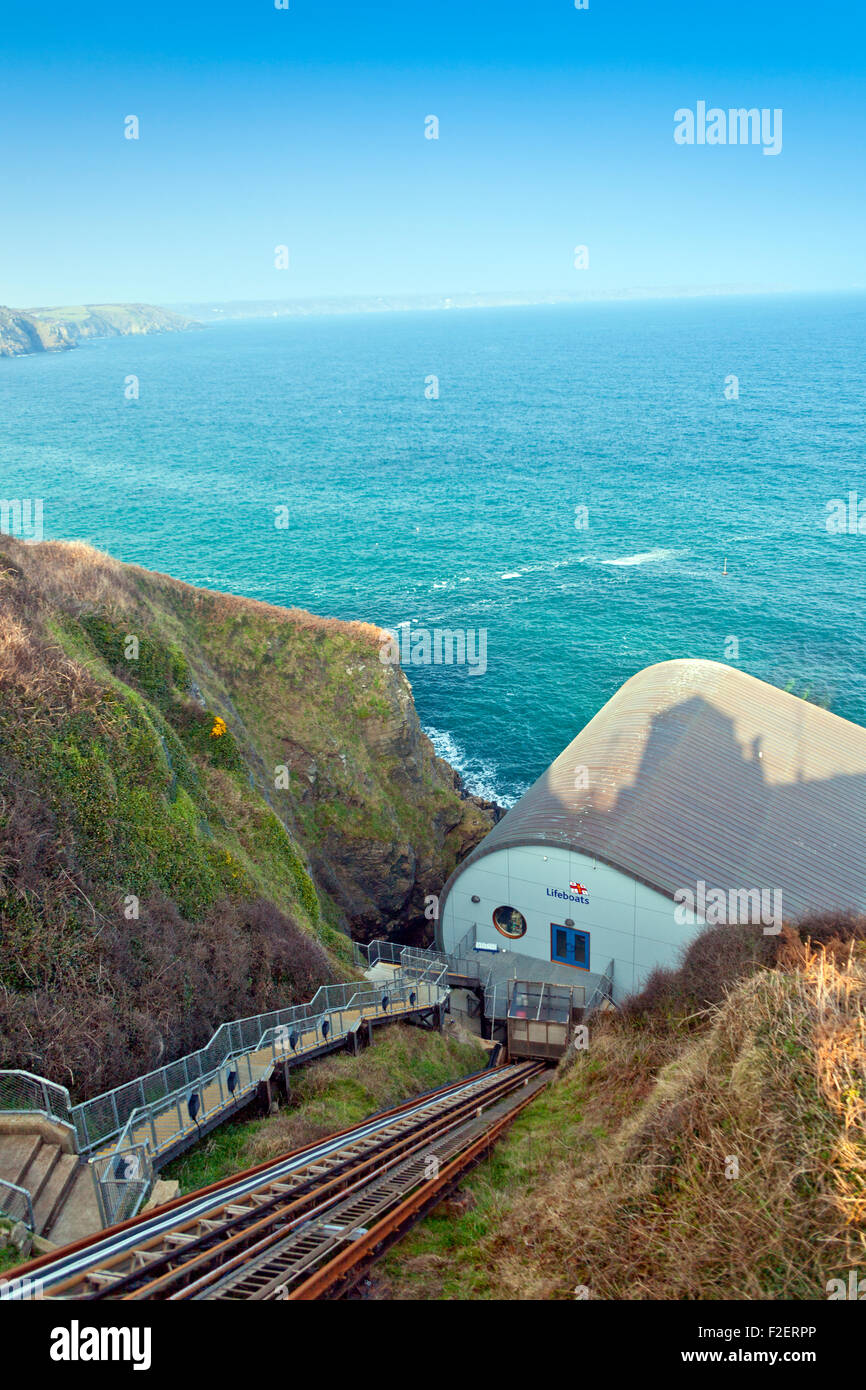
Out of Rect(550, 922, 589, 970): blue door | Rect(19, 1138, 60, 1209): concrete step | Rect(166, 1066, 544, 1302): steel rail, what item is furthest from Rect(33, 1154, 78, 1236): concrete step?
Rect(550, 922, 589, 970): blue door

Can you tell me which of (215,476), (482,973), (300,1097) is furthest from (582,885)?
(215,476)

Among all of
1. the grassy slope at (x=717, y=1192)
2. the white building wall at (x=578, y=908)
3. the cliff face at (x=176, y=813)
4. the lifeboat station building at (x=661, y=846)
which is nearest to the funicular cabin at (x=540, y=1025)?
the lifeboat station building at (x=661, y=846)

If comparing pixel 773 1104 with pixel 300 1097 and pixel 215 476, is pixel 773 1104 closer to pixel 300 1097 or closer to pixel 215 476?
pixel 300 1097

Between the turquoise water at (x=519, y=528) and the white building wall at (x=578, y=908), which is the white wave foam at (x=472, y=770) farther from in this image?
the white building wall at (x=578, y=908)

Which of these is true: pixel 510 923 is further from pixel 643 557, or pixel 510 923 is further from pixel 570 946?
pixel 643 557

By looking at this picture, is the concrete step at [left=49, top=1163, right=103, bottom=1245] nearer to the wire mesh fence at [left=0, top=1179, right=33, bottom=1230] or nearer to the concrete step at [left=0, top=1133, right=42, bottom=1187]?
the wire mesh fence at [left=0, top=1179, right=33, bottom=1230]

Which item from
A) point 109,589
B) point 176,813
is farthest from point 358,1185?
point 109,589
